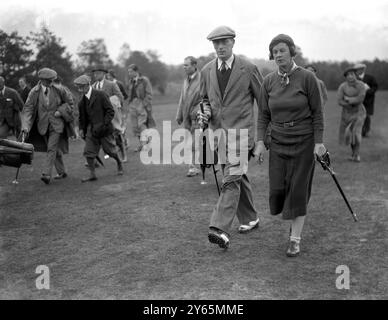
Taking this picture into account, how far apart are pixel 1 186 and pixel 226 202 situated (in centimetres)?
576

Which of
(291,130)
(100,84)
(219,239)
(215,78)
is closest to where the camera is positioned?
(291,130)

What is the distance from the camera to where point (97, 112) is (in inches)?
385

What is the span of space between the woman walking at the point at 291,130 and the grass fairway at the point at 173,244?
0.56 meters

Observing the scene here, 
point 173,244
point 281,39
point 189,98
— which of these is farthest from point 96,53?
point 281,39

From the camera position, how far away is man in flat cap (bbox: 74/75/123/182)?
9.76 meters

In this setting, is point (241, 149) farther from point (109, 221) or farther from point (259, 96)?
point (109, 221)

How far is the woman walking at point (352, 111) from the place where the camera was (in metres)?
11.2

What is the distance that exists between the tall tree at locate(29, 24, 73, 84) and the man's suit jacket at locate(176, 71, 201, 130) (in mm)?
13133

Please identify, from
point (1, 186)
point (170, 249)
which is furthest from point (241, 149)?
point (1, 186)

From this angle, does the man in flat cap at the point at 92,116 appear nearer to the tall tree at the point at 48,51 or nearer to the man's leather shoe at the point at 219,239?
the man's leather shoe at the point at 219,239

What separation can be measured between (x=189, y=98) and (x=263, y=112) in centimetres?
389

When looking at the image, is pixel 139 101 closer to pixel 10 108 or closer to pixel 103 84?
pixel 103 84

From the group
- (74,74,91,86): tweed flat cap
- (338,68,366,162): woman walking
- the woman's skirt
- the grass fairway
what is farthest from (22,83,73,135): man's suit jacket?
(338,68,366,162): woman walking

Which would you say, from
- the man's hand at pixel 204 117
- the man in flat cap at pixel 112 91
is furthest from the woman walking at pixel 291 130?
the man in flat cap at pixel 112 91
